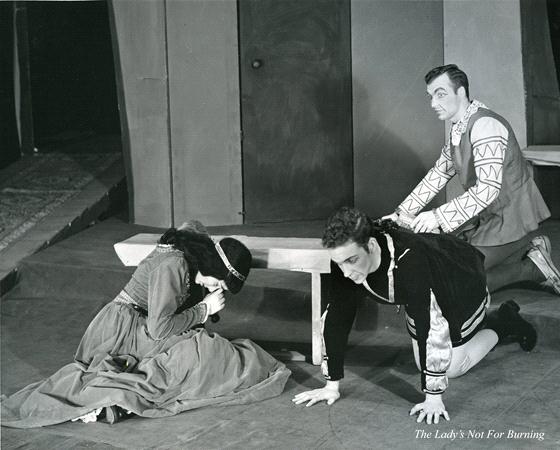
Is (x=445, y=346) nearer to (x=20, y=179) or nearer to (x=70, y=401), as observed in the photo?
(x=70, y=401)

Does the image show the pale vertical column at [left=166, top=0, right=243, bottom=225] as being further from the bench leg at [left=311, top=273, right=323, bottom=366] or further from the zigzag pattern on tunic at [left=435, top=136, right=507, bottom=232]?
the zigzag pattern on tunic at [left=435, top=136, right=507, bottom=232]

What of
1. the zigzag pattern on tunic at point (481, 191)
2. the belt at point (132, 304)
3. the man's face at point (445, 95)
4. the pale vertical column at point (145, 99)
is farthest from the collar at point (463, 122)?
the pale vertical column at point (145, 99)

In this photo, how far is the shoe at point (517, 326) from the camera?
15.4 feet

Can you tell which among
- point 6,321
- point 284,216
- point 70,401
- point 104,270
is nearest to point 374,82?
point 284,216

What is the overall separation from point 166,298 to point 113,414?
1.94 feet

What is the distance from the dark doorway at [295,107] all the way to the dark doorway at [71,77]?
287 cm

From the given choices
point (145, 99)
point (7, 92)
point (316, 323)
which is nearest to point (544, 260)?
point (316, 323)

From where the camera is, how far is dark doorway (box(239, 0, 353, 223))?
278 inches

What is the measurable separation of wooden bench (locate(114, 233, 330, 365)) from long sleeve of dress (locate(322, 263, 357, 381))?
2.00 feet

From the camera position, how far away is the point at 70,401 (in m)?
4.18

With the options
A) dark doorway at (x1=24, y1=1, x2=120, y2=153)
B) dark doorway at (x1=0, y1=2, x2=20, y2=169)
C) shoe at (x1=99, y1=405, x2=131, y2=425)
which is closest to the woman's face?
shoe at (x1=99, y1=405, x2=131, y2=425)

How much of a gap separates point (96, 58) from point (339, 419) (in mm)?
7647

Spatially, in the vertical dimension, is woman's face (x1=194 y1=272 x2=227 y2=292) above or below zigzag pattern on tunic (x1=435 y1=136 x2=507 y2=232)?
below

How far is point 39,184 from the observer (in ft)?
27.7
